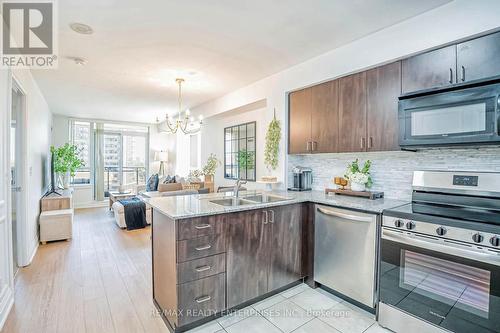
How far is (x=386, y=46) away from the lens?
240 cm

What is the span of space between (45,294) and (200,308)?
170 cm

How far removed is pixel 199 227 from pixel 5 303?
5.93 feet

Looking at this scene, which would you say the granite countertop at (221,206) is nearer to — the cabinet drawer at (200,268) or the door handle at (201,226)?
the door handle at (201,226)

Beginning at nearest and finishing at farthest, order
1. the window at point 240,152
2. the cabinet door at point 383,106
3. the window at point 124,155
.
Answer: the cabinet door at point 383,106, the window at point 240,152, the window at point 124,155

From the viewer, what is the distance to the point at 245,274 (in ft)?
7.36

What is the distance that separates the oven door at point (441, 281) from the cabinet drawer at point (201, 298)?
1320mm

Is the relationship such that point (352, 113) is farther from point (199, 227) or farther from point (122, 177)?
point (122, 177)

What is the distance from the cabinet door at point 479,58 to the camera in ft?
5.94

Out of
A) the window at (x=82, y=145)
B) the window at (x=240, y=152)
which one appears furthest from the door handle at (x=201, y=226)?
the window at (x=82, y=145)

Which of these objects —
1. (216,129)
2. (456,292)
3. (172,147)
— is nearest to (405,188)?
(456,292)

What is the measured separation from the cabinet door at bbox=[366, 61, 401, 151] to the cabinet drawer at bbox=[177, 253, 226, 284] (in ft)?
5.91

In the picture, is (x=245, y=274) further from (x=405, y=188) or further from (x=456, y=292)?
(x=405, y=188)

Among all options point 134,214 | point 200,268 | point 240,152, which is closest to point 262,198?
point 200,268

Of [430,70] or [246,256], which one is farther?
[246,256]
